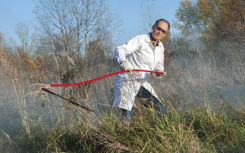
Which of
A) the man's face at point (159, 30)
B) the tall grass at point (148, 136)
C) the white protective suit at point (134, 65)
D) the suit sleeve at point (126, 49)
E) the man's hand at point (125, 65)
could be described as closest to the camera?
the tall grass at point (148, 136)

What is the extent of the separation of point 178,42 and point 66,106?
14.3 m

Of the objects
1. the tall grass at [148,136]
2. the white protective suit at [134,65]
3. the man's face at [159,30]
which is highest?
the man's face at [159,30]

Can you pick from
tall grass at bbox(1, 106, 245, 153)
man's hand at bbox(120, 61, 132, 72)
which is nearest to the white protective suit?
man's hand at bbox(120, 61, 132, 72)

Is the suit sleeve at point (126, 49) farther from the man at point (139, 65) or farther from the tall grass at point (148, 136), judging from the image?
the tall grass at point (148, 136)

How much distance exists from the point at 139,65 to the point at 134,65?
7 centimetres

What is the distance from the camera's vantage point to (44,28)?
1722 cm

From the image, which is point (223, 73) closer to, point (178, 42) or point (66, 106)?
point (66, 106)

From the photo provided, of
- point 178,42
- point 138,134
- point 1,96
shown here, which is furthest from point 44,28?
point 138,134

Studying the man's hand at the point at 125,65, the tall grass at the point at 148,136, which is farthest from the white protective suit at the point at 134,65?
the tall grass at the point at 148,136

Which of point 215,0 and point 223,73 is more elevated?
point 215,0

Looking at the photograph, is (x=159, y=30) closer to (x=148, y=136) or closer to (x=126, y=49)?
(x=126, y=49)

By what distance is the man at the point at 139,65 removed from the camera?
11.4 ft

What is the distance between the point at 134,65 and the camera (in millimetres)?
3707

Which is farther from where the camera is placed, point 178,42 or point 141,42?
point 178,42
